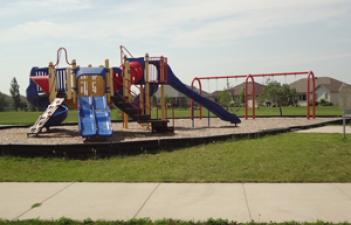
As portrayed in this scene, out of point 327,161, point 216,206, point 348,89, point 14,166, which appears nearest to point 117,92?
point 14,166

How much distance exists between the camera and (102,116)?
13.5 metres

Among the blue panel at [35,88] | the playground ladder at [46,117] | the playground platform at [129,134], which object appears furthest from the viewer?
the blue panel at [35,88]

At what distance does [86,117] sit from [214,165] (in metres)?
6.08

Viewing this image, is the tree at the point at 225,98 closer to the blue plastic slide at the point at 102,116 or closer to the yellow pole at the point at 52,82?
the yellow pole at the point at 52,82

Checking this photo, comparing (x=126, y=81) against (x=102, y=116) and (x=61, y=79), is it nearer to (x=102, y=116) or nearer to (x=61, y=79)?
(x=61, y=79)

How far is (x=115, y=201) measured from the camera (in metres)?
6.53

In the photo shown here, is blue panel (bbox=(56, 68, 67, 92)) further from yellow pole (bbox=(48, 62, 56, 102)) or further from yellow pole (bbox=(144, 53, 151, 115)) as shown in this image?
yellow pole (bbox=(144, 53, 151, 115))

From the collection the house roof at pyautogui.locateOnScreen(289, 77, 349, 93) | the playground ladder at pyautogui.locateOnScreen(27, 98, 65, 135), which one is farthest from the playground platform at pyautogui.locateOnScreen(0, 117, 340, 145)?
the house roof at pyautogui.locateOnScreen(289, 77, 349, 93)

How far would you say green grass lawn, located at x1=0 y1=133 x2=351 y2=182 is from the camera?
26.5 feet

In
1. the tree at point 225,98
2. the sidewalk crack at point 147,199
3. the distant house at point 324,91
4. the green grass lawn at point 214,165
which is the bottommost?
the sidewalk crack at point 147,199

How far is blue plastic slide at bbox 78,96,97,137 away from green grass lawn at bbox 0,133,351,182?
2396 mm

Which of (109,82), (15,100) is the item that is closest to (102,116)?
(109,82)

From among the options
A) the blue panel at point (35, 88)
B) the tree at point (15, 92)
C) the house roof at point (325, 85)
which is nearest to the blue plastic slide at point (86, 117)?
the blue panel at point (35, 88)

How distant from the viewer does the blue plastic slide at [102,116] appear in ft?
41.0
